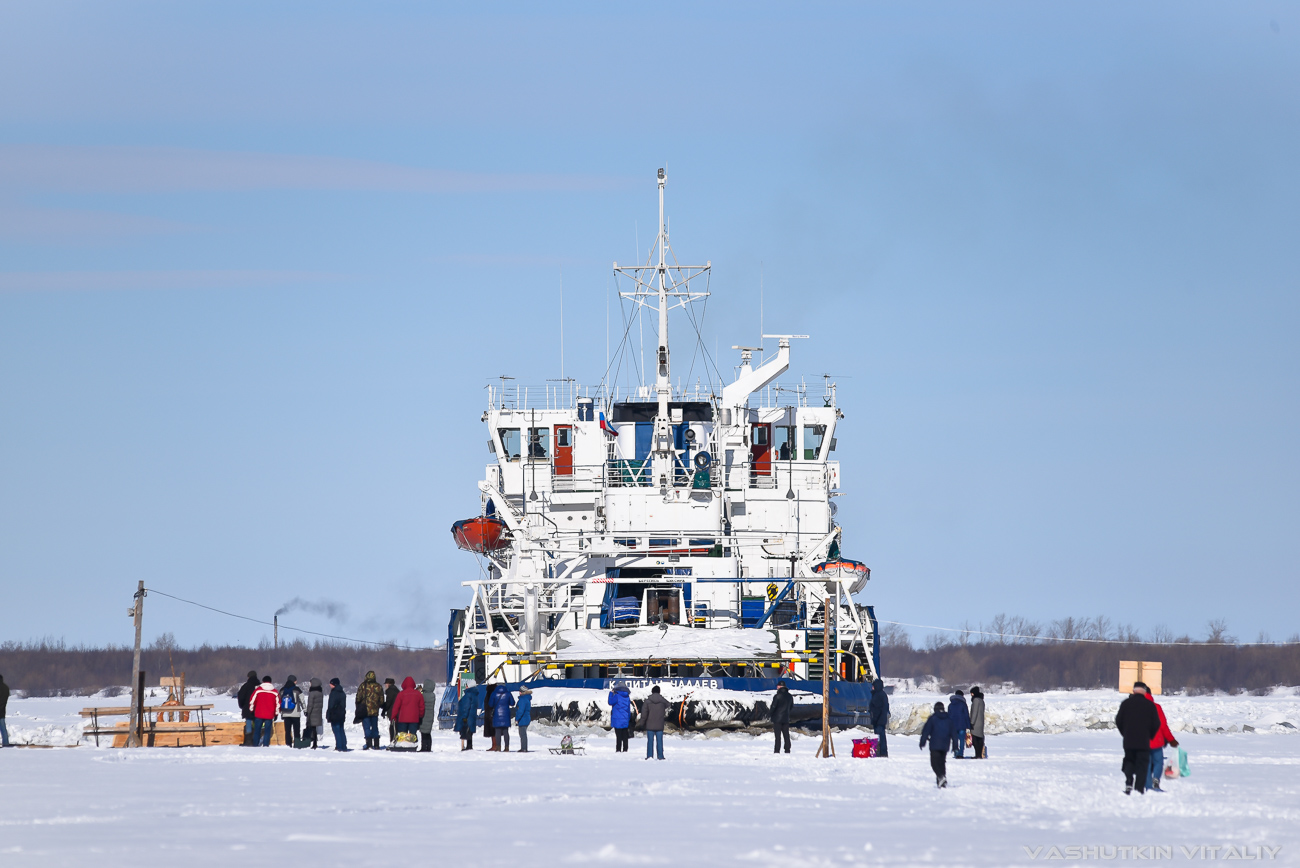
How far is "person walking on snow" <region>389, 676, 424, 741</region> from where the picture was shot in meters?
25.7

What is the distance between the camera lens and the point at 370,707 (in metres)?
26.3

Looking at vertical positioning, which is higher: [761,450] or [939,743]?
[761,450]

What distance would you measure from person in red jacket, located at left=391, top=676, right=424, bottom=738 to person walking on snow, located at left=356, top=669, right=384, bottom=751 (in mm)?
471

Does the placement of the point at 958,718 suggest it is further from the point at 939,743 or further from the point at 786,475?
the point at 786,475

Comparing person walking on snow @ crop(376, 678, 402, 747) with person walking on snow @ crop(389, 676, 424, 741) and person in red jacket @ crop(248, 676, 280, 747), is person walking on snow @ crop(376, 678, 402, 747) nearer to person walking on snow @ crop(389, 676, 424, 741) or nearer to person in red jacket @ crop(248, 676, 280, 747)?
person walking on snow @ crop(389, 676, 424, 741)

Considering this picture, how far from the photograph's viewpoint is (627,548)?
36906 millimetres

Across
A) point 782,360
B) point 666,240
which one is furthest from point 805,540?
point 666,240

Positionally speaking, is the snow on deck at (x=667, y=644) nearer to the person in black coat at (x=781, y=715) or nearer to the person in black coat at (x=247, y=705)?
the person in black coat at (x=781, y=715)

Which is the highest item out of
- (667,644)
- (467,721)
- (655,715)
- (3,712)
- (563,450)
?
(563,450)

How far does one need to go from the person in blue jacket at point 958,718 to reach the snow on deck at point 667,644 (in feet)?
22.2

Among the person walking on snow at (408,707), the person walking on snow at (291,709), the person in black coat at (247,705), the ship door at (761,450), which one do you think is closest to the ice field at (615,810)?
the person walking on snow at (408,707)

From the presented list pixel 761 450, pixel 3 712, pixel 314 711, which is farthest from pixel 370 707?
pixel 761 450

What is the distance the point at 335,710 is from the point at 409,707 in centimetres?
118

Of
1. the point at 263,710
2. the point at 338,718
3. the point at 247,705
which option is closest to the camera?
the point at 338,718
